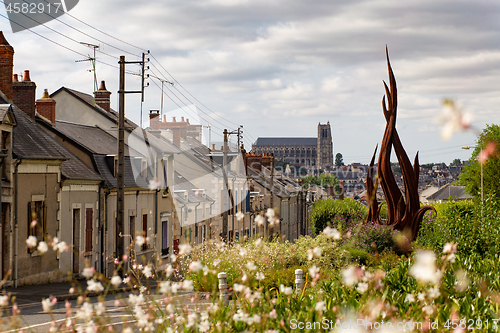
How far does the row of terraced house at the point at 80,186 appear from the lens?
57.5 feet

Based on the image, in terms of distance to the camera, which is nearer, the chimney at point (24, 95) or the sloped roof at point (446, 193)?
the chimney at point (24, 95)

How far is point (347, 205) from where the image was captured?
5362cm

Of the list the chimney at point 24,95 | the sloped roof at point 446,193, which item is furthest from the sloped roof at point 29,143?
the sloped roof at point 446,193

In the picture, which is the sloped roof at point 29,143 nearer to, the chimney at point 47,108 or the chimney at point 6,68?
the chimney at point 6,68

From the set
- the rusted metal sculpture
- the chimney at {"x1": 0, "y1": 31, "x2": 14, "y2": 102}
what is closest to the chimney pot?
the chimney at {"x1": 0, "y1": 31, "x2": 14, "y2": 102}

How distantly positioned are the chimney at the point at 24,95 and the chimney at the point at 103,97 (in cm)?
A: 1009

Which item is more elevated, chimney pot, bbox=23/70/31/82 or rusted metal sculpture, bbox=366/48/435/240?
chimney pot, bbox=23/70/31/82

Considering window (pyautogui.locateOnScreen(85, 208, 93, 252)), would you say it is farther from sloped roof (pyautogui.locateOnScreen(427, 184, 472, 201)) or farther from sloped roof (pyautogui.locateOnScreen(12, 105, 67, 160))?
sloped roof (pyautogui.locateOnScreen(427, 184, 472, 201))

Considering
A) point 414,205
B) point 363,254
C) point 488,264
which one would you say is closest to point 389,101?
point 414,205

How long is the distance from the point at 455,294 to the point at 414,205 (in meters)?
18.5

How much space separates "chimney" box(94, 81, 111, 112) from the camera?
3284cm

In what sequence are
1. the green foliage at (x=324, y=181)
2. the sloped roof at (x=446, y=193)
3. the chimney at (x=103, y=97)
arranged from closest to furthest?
the chimney at (x=103, y=97)
the sloped roof at (x=446, y=193)
the green foliage at (x=324, y=181)

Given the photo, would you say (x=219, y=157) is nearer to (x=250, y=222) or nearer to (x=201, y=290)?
(x=250, y=222)

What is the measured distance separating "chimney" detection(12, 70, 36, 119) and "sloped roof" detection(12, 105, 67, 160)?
172cm
